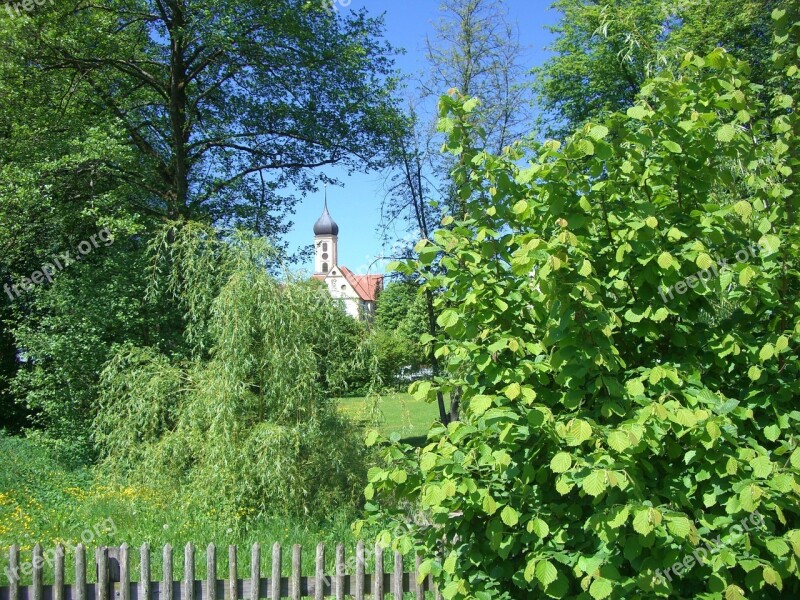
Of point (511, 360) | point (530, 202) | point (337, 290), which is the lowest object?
point (511, 360)

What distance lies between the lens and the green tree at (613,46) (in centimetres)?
1461

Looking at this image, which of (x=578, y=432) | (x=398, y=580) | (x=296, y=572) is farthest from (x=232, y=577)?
(x=578, y=432)

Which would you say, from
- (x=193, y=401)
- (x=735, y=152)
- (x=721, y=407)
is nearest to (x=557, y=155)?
(x=735, y=152)

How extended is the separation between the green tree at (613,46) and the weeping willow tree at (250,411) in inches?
342

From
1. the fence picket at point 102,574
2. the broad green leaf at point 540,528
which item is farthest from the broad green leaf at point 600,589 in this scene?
the fence picket at point 102,574

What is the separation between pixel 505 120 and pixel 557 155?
12322 millimetres

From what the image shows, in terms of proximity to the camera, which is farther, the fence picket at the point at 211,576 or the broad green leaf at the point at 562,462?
the fence picket at the point at 211,576

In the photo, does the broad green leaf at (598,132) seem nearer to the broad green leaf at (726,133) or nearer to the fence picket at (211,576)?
the broad green leaf at (726,133)

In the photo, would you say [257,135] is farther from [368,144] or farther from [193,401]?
[193,401]

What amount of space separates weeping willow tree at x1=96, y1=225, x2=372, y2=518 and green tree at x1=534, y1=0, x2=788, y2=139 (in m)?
8.70

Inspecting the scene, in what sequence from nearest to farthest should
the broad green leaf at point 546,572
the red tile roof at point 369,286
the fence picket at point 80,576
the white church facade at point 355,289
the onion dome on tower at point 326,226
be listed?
the broad green leaf at point 546,572
the fence picket at point 80,576
the white church facade at point 355,289
the red tile roof at point 369,286
the onion dome on tower at point 326,226

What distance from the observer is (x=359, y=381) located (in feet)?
28.4

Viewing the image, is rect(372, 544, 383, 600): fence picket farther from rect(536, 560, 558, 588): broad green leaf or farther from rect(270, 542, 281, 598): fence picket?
rect(536, 560, 558, 588): broad green leaf

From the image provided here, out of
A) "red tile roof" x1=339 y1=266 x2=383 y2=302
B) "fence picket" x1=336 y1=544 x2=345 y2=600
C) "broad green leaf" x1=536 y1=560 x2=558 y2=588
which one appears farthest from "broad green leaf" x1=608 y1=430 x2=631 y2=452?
"red tile roof" x1=339 y1=266 x2=383 y2=302
